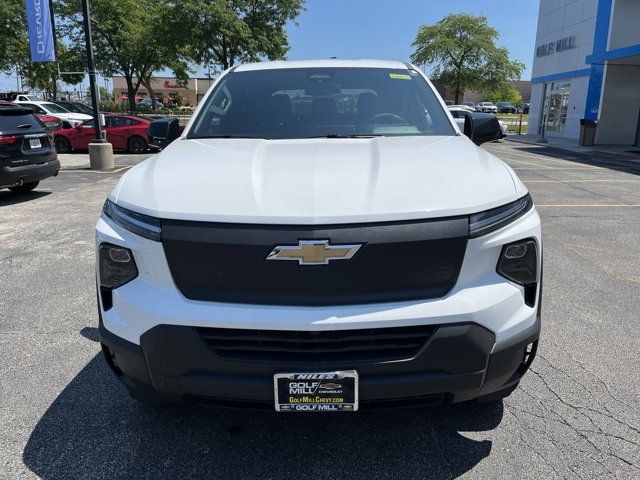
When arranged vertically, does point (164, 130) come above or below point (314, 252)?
above

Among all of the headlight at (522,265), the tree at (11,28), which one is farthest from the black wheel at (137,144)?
the tree at (11,28)

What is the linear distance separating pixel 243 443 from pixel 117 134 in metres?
16.8

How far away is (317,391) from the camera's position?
204 cm

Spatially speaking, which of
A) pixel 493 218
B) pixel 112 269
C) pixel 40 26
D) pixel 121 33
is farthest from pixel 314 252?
pixel 121 33

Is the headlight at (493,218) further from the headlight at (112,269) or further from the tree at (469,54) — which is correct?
the tree at (469,54)

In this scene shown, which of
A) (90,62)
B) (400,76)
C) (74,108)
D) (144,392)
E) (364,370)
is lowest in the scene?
(144,392)

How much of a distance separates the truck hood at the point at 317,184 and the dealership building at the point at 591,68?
73.2 ft

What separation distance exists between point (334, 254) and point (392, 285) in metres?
0.27

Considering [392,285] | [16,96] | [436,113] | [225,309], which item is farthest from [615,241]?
[16,96]

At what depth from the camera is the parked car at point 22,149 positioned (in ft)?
26.7

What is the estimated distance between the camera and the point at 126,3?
111ft

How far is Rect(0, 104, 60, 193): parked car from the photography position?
8.14 meters

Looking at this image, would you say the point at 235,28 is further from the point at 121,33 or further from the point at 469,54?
the point at 469,54

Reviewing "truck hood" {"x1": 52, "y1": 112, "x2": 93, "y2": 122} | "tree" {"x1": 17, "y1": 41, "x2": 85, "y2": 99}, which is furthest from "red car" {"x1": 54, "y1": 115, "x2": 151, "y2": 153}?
"tree" {"x1": 17, "y1": 41, "x2": 85, "y2": 99}
